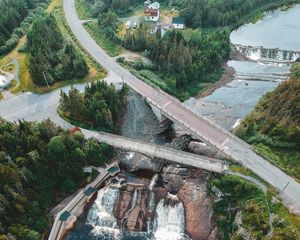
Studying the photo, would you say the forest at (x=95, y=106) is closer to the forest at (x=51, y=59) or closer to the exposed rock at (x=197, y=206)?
the forest at (x=51, y=59)

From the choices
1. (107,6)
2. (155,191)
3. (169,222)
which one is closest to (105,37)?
(107,6)

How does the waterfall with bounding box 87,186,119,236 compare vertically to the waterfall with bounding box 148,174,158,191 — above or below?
below

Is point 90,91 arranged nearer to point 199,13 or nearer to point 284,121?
point 284,121

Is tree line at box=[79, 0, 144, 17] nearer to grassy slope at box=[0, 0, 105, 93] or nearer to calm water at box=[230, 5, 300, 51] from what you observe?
grassy slope at box=[0, 0, 105, 93]

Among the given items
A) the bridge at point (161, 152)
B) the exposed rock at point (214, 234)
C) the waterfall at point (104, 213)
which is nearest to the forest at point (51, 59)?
the bridge at point (161, 152)

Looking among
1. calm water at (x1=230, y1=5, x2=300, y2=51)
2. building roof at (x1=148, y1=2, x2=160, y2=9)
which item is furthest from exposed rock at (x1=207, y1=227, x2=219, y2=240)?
building roof at (x1=148, y1=2, x2=160, y2=9)

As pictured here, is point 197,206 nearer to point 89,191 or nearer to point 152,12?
point 89,191
